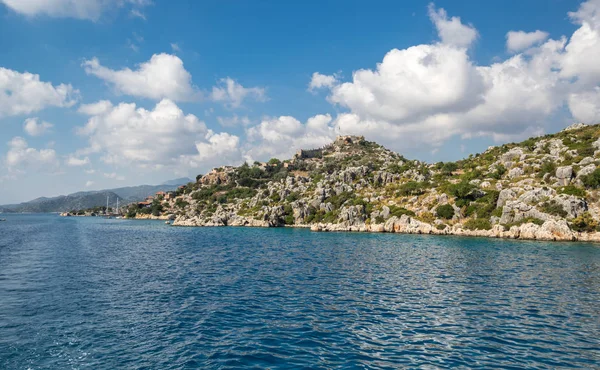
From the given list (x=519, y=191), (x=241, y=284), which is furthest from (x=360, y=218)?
(x=241, y=284)

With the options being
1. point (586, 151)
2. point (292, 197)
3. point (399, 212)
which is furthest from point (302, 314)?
point (292, 197)

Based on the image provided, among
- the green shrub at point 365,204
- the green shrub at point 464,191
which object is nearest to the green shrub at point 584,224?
the green shrub at point 464,191

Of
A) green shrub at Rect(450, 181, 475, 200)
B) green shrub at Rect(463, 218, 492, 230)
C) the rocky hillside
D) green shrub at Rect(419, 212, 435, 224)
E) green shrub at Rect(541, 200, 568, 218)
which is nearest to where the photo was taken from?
green shrub at Rect(541, 200, 568, 218)

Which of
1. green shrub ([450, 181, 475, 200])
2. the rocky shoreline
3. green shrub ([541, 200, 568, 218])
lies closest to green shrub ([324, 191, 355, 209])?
the rocky shoreline

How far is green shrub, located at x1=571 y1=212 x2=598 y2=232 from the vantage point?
71875 millimetres

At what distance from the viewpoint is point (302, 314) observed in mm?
25094

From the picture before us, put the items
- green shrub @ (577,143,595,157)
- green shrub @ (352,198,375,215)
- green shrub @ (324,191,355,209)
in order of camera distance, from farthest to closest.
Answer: green shrub @ (324,191,355,209) < green shrub @ (352,198,375,215) < green shrub @ (577,143,595,157)

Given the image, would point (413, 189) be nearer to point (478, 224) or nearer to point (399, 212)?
point (399, 212)

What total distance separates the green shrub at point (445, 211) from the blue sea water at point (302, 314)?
164 ft

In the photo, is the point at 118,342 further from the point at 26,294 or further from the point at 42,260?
the point at 42,260

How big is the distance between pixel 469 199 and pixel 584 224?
29962 mm

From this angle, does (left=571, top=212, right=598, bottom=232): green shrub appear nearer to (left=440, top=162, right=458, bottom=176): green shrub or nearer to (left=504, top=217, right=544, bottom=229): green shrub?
(left=504, top=217, right=544, bottom=229): green shrub

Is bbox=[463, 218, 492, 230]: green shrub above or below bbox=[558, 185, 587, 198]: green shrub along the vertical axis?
below

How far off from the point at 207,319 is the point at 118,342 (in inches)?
233
